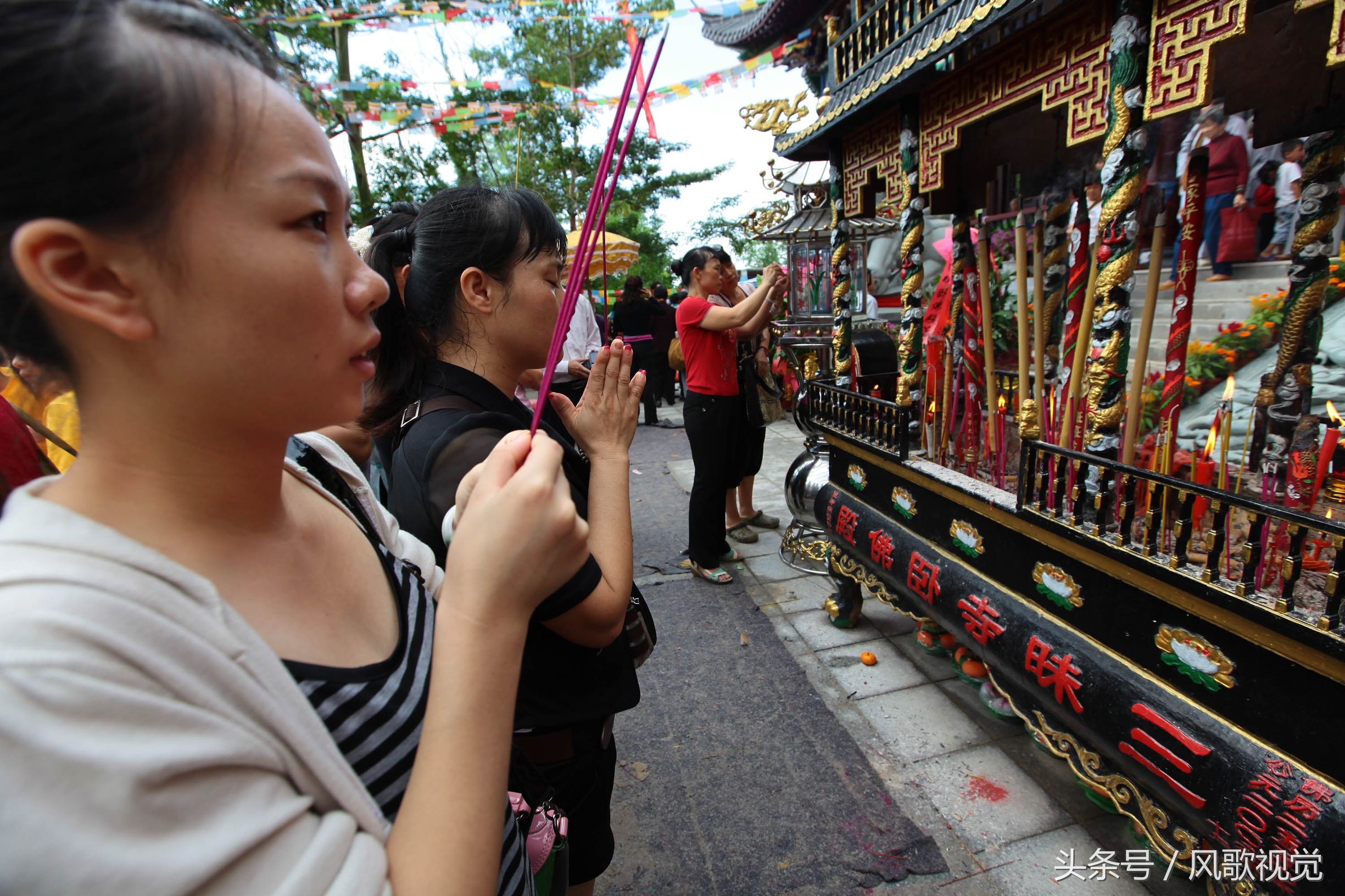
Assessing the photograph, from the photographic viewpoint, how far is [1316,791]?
1405 mm

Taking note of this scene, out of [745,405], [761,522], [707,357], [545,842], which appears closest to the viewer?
[545,842]

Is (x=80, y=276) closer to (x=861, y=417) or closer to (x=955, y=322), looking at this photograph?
(x=861, y=417)

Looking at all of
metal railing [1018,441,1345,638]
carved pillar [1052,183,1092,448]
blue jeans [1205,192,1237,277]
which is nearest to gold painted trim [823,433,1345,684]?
metal railing [1018,441,1345,638]

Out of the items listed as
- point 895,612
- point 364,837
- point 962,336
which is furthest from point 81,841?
point 895,612

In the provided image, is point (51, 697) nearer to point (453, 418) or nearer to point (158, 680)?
point (158, 680)

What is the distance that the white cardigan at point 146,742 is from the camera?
43cm

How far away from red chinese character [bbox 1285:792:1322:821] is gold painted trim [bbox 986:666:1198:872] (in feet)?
1.16

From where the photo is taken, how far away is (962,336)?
338 cm

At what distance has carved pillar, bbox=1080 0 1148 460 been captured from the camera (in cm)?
184

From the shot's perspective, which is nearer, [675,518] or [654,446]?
[675,518]

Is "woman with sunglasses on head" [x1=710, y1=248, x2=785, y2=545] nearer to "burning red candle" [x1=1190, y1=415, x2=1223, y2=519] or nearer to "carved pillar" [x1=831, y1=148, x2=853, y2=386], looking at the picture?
"carved pillar" [x1=831, y1=148, x2=853, y2=386]

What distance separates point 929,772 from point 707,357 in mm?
2552

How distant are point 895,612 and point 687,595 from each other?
1.24 meters

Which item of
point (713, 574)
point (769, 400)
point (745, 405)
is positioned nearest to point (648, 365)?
point (769, 400)
